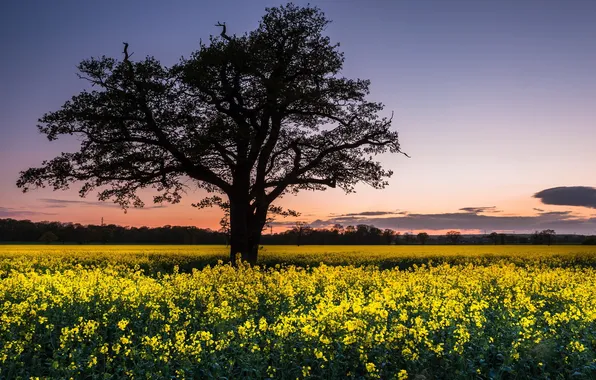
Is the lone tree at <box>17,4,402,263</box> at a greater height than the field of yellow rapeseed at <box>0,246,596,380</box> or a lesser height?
greater

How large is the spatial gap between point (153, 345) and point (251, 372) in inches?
52.8

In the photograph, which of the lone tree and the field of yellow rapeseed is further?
the lone tree

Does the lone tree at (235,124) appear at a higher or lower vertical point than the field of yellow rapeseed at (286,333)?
higher

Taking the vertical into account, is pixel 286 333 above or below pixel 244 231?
below

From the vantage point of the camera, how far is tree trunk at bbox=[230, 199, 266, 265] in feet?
79.9

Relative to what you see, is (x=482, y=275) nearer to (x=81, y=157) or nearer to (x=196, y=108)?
(x=196, y=108)

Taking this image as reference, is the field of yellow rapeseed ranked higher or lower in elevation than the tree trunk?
lower

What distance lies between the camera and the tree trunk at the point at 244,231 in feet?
79.9

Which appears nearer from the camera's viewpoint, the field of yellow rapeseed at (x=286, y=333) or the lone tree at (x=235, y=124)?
the field of yellow rapeseed at (x=286, y=333)

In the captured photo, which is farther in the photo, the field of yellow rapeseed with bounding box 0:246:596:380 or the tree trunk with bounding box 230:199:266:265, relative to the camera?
the tree trunk with bounding box 230:199:266:265

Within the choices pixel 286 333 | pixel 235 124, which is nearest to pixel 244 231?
pixel 235 124

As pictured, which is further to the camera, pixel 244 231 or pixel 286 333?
pixel 244 231

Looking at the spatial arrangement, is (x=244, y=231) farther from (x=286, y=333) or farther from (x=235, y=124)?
(x=286, y=333)

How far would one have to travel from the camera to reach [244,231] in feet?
80.0
